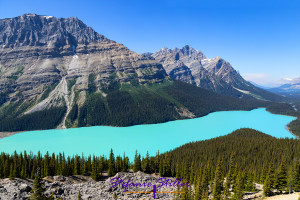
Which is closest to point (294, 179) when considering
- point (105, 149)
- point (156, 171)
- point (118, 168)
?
point (156, 171)

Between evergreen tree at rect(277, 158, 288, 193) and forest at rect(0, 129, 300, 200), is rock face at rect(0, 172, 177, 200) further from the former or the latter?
evergreen tree at rect(277, 158, 288, 193)

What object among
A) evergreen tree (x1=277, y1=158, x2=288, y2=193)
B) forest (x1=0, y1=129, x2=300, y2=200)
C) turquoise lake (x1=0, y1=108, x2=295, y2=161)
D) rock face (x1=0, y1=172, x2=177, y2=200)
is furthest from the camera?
turquoise lake (x1=0, y1=108, x2=295, y2=161)

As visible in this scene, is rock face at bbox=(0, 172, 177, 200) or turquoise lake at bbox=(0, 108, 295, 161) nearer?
rock face at bbox=(0, 172, 177, 200)

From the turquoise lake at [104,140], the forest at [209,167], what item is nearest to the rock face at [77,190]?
the forest at [209,167]

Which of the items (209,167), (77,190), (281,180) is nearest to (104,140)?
(209,167)

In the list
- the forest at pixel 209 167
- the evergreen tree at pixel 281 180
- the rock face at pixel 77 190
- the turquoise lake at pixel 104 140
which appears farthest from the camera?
the turquoise lake at pixel 104 140

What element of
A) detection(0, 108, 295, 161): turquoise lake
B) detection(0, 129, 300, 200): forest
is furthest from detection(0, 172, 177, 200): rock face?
detection(0, 108, 295, 161): turquoise lake

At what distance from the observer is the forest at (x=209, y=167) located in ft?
164

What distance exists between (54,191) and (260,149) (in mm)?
102644

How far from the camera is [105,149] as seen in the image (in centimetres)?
12544

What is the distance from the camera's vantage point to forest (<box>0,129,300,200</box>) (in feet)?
164

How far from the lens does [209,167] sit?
72312 mm

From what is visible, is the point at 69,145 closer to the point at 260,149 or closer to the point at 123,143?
the point at 123,143

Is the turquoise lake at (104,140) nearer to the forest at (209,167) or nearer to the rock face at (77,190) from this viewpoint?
the forest at (209,167)
